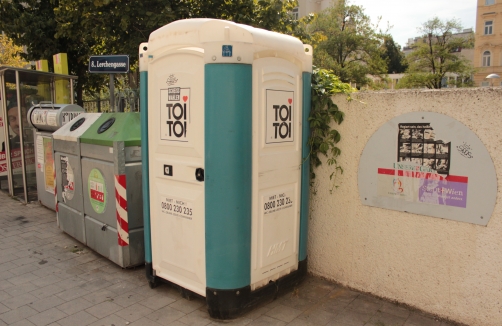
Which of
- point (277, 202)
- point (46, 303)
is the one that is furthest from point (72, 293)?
point (277, 202)

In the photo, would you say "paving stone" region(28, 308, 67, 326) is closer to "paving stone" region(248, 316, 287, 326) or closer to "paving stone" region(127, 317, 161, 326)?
"paving stone" region(127, 317, 161, 326)

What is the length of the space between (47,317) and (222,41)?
2822 mm

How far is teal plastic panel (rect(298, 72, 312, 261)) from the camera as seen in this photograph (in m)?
3.78

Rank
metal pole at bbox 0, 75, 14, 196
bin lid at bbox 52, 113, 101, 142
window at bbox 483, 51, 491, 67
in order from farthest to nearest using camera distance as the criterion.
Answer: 1. window at bbox 483, 51, 491, 67
2. metal pole at bbox 0, 75, 14, 196
3. bin lid at bbox 52, 113, 101, 142

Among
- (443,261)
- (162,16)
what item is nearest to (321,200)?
A: (443,261)

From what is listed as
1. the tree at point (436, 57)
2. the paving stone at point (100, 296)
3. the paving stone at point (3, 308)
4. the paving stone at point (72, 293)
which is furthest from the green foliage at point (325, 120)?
the tree at point (436, 57)

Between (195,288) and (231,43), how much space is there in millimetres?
2126

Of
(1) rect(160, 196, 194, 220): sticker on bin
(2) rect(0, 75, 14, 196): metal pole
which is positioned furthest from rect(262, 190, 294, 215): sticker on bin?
(2) rect(0, 75, 14, 196): metal pole

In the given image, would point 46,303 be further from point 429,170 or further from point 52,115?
point 52,115

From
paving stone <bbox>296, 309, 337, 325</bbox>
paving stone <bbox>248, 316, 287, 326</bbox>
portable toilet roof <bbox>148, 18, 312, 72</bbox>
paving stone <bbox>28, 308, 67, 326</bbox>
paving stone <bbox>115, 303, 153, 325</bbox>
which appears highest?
portable toilet roof <bbox>148, 18, 312, 72</bbox>

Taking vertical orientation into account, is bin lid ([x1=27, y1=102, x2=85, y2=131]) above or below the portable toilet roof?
below

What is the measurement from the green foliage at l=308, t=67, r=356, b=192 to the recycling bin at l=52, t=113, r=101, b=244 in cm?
281

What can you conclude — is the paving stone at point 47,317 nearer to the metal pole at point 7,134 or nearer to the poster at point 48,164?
the poster at point 48,164

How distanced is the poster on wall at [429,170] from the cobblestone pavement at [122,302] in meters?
0.95
